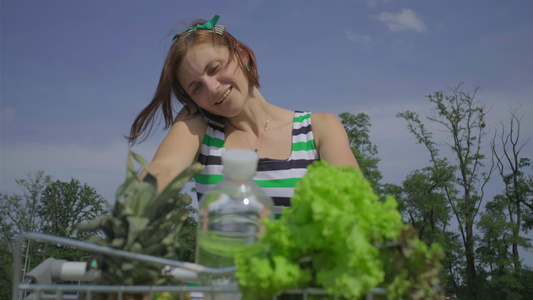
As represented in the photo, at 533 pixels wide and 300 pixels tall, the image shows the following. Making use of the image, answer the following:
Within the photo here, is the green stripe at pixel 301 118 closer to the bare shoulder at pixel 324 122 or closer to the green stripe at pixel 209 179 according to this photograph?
the bare shoulder at pixel 324 122

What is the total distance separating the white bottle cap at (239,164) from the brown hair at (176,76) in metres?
1.35

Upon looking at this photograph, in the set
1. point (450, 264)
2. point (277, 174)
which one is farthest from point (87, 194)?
point (277, 174)

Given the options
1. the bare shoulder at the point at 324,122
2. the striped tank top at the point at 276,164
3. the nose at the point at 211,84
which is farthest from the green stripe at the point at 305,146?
the nose at the point at 211,84

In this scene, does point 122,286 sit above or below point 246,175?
below

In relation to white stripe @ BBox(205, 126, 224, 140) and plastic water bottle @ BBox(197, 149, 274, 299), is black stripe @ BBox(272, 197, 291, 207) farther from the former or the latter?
plastic water bottle @ BBox(197, 149, 274, 299)

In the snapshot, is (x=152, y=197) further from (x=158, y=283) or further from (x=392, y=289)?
(x=392, y=289)

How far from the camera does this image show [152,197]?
145 cm

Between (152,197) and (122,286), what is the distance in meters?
0.29

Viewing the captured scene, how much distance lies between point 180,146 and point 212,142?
32 cm

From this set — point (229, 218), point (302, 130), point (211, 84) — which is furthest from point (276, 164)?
point (229, 218)

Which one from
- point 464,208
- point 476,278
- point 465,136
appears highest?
point 465,136

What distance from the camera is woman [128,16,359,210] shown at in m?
2.59

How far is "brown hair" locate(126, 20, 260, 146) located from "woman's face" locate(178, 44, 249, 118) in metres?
0.06

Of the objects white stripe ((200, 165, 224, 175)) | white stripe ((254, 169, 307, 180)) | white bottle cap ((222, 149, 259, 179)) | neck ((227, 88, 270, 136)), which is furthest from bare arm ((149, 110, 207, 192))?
white bottle cap ((222, 149, 259, 179))
